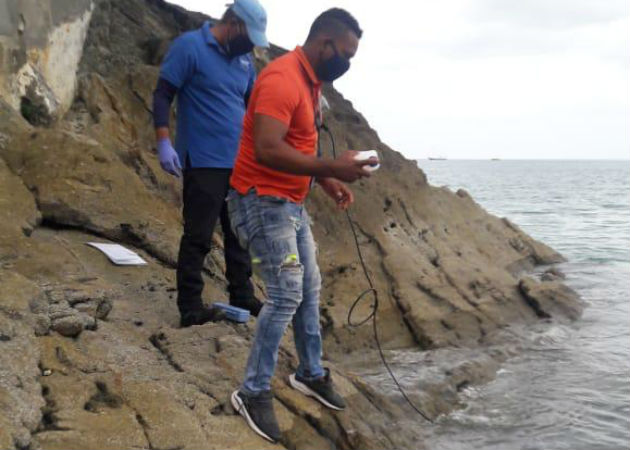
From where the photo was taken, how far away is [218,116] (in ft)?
14.4

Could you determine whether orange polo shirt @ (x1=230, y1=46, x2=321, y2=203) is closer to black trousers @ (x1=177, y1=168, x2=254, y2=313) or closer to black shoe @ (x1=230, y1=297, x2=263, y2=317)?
black trousers @ (x1=177, y1=168, x2=254, y2=313)

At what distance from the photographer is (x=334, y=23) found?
3.20 m

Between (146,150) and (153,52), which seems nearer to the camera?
(146,150)

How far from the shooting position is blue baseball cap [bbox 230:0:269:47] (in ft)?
13.0

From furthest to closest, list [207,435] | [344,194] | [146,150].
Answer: [146,150] < [344,194] < [207,435]

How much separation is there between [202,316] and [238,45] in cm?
182

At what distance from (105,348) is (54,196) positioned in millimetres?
2284

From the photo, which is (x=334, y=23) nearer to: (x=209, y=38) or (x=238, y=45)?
(x=238, y=45)

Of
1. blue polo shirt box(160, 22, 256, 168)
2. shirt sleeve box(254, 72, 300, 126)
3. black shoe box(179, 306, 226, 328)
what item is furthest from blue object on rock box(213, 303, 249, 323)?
shirt sleeve box(254, 72, 300, 126)

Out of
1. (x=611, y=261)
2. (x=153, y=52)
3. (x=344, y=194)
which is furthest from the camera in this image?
(x=611, y=261)

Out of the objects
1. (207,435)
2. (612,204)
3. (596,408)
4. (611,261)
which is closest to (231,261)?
(207,435)

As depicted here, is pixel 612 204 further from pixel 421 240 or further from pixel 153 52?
pixel 153 52

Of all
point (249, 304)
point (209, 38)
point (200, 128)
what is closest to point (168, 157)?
point (200, 128)

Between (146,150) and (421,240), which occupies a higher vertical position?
(146,150)
